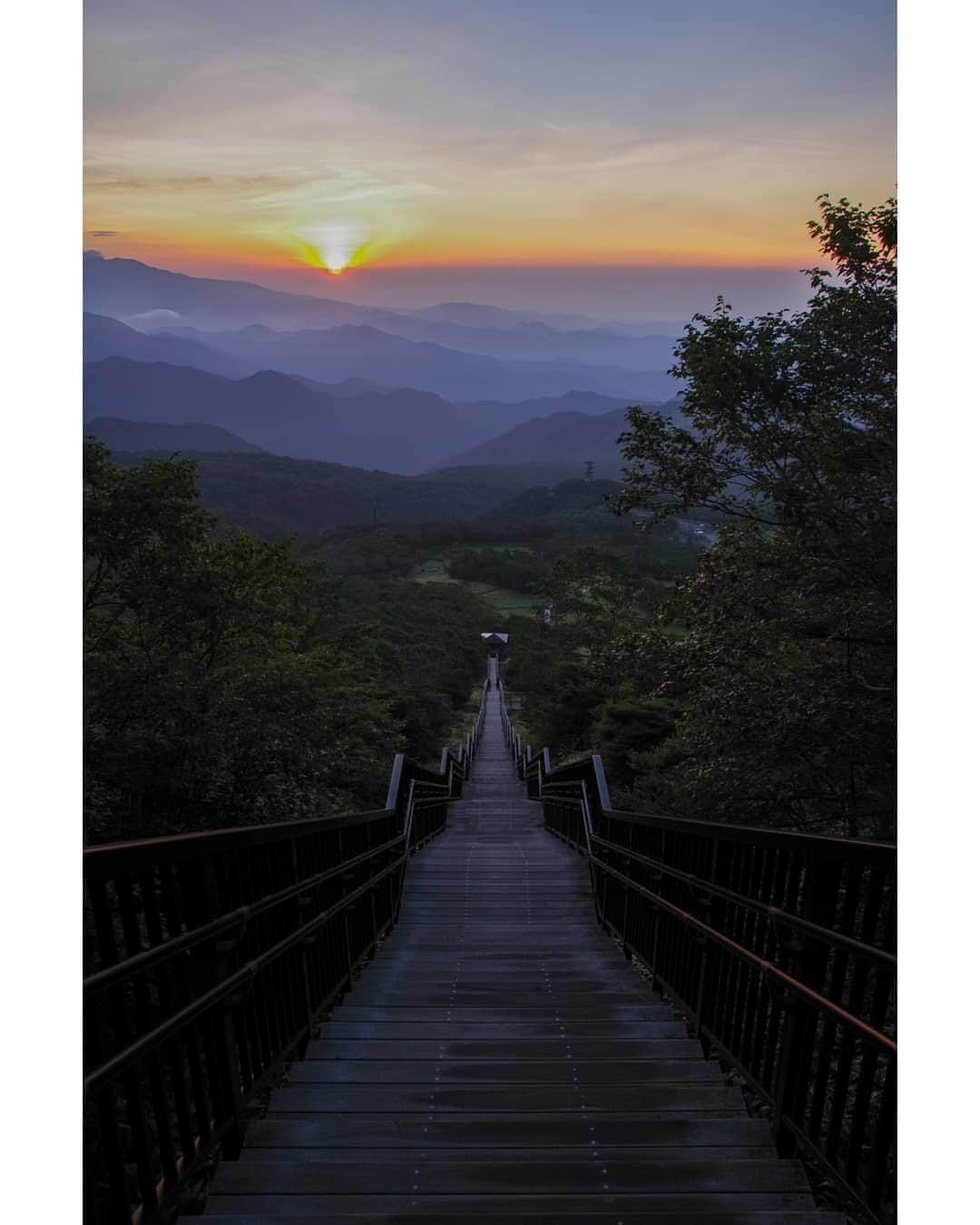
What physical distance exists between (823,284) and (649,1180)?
531 inches

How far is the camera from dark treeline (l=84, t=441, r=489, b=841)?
18.2m

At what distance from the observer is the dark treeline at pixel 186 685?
1819cm

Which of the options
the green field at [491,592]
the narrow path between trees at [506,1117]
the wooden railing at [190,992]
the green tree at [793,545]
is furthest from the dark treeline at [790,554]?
the green field at [491,592]

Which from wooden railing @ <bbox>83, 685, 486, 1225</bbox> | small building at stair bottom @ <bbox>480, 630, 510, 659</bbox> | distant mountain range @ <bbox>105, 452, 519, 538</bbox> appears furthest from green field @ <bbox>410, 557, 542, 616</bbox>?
wooden railing @ <bbox>83, 685, 486, 1225</bbox>

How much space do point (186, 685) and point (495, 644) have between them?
3119 inches

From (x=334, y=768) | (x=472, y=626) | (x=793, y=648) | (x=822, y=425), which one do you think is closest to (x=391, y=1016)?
(x=822, y=425)

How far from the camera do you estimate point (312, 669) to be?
75.9ft

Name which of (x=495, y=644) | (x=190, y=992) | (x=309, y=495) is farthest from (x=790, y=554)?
(x=309, y=495)

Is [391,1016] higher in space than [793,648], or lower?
lower

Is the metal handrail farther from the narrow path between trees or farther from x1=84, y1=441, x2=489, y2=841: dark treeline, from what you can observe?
x1=84, y1=441, x2=489, y2=841: dark treeline

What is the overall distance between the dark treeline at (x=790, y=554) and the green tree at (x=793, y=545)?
3 cm

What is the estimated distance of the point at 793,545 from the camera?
14.5 metres

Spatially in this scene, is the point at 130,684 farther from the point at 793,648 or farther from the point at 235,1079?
the point at 235,1079

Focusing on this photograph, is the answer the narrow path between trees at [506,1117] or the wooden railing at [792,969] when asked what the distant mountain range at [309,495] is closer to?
the narrow path between trees at [506,1117]
